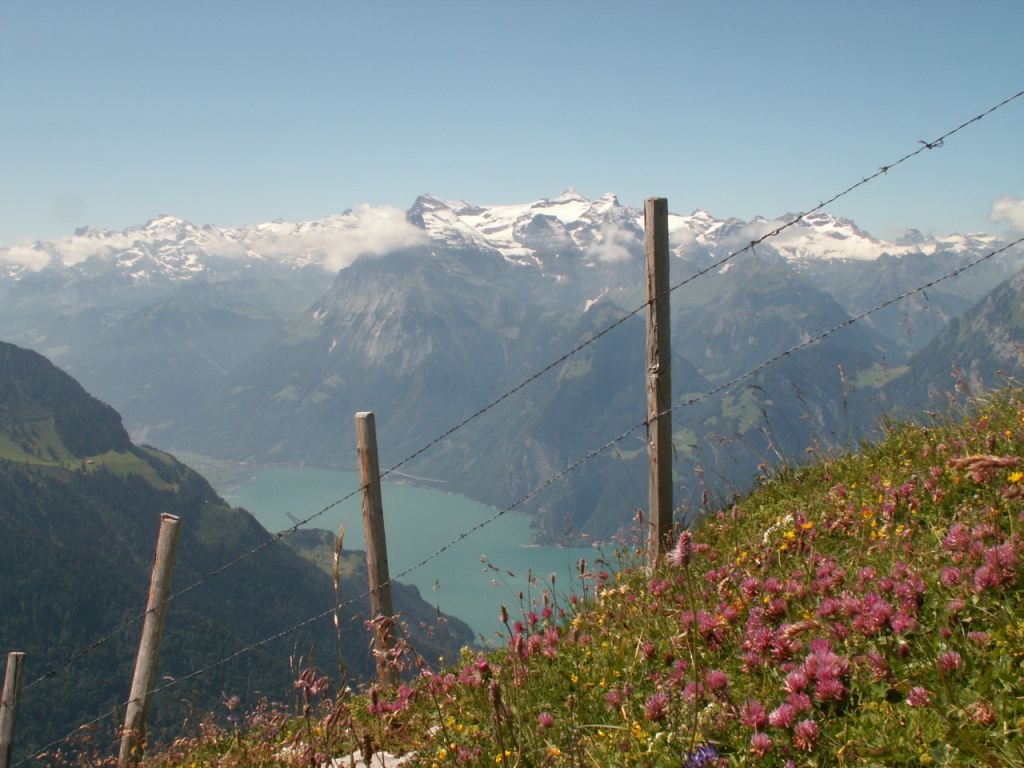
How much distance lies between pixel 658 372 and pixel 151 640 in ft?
21.9

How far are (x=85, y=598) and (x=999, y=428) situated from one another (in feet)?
629

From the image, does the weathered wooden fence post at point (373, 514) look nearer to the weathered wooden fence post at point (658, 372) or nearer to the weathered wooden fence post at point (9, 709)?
the weathered wooden fence post at point (658, 372)

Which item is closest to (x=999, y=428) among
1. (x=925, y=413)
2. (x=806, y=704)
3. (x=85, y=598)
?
(x=925, y=413)

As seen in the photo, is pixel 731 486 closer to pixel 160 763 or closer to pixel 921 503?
pixel 921 503

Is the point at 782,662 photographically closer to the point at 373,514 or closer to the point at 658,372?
the point at 658,372

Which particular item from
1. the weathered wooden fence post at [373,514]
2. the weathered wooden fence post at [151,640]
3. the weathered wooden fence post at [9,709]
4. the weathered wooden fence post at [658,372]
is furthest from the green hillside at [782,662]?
the weathered wooden fence post at [9,709]

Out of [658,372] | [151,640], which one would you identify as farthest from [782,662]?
[151,640]

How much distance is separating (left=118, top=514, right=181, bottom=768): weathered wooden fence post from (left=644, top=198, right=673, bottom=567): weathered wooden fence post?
5.48m

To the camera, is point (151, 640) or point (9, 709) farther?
point (9, 709)

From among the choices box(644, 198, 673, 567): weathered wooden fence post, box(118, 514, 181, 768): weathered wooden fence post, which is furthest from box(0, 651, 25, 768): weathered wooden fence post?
box(644, 198, 673, 567): weathered wooden fence post

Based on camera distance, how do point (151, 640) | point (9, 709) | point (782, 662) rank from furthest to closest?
point (9, 709), point (151, 640), point (782, 662)

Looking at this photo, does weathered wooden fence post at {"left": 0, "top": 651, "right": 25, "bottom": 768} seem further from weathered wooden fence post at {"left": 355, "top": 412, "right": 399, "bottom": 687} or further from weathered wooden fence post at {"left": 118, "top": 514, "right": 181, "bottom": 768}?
weathered wooden fence post at {"left": 355, "top": 412, "right": 399, "bottom": 687}

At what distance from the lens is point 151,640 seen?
859cm

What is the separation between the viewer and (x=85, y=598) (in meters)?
164
